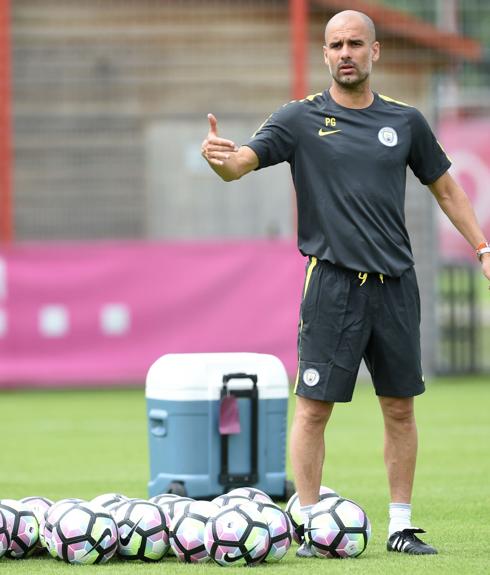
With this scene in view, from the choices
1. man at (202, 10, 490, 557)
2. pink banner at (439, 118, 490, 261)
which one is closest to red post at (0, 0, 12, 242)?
man at (202, 10, 490, 557)

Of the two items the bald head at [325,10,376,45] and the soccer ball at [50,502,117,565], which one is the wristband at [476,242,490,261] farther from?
the soccer ball at [50,502,117,565]

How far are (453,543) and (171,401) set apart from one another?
193cm

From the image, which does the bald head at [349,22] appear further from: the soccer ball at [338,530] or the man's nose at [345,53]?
the soccer ball at [338,530]

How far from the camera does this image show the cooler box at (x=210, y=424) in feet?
25.6

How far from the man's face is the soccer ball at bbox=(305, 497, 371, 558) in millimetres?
1788

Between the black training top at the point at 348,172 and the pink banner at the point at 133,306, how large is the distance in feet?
28.0

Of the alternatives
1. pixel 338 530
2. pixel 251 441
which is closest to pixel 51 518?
pixel 338 530

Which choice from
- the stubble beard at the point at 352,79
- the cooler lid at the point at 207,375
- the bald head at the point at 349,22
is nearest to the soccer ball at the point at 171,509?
the cooler lid at the point at 207,375

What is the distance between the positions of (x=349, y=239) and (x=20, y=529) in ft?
6.09

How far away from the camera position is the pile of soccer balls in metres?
5.93

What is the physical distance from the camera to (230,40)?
16125mm

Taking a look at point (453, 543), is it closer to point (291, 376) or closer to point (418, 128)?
point (418, 128)

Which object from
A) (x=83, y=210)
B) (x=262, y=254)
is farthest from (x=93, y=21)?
(x=262, y=254)

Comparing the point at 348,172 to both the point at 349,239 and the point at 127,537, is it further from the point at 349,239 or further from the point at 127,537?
the point at 127,537
